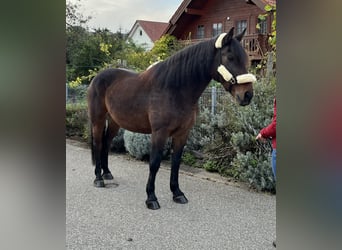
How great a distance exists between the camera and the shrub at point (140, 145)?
18.7 feet

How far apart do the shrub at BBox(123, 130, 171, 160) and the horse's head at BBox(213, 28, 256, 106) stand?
257 centimetres

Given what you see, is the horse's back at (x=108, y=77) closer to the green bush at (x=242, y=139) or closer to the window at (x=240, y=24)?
the green bush at (x=242, y=139)

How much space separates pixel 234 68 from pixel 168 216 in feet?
4.93

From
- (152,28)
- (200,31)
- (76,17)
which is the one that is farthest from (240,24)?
(152,28)

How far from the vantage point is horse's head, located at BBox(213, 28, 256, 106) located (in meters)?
3.15

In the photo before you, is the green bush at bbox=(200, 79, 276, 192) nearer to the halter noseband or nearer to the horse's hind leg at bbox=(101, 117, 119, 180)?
the halter noseband

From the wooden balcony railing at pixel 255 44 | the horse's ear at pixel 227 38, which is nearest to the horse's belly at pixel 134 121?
the horse's ear at pixel 227 38
